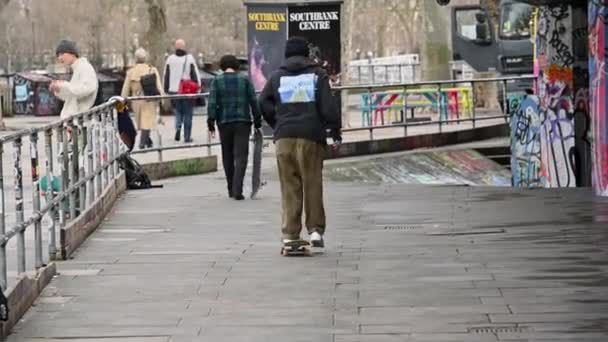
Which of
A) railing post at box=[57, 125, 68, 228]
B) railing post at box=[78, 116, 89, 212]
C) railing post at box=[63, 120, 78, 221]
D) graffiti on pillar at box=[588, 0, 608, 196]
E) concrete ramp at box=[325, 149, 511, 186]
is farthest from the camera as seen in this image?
concrete ramp at box=[325, 149, 511, 186]

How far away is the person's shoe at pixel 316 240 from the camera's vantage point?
13.2 metres

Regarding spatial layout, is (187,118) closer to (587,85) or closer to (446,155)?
(446,155)

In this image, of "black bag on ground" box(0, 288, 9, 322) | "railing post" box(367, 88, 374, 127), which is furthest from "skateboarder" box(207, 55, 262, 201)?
"railing post" box(367, 88, 374, 127)

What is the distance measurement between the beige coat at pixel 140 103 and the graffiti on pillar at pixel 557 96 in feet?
19.2

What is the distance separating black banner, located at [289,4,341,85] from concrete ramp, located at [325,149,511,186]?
2.22m

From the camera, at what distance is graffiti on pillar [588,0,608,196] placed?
17.7 meters

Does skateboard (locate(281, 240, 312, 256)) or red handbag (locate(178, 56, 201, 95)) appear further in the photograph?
red handbag (locate(178, 56, 201, 95))

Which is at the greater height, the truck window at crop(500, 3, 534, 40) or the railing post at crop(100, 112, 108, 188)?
the truck window at crop(500, 3, 534, 40)

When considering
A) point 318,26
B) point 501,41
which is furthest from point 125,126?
point 501,41

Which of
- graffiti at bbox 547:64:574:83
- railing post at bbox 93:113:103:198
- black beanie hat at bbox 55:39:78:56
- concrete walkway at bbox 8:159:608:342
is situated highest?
black beanie hat at bbox 55:39:78:56

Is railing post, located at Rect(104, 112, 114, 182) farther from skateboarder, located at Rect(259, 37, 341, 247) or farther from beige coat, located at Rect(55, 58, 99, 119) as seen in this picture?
skateboarder, located at Rect(259, 37, 341, 247)

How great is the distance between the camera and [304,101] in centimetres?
1288

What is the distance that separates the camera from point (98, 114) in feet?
54.9

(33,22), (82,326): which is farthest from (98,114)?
(33,22)
